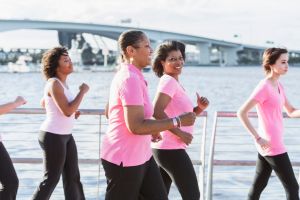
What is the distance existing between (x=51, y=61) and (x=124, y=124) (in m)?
1.32

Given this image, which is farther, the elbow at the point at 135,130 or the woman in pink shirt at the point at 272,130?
the woman in pink shirt at the point at 272,130

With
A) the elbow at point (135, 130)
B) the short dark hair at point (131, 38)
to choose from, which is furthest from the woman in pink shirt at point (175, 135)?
the elbow at point (135, 130)

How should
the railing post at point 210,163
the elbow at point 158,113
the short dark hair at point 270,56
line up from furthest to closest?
the railing post at point 210,163
the short dark hair at point 270,56
the elbow at point 158,113

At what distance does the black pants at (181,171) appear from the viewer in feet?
13.0

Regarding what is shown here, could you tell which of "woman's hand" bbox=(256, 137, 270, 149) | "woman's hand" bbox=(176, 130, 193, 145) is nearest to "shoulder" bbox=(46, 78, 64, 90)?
"woman's hand" bbox=(176, 130, 193, 145)

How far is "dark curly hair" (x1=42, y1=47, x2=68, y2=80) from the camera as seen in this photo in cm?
446

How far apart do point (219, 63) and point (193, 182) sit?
97.5m

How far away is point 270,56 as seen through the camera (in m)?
4.45

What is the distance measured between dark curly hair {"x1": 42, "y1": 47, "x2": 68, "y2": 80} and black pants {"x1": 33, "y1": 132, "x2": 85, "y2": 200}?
0.42m

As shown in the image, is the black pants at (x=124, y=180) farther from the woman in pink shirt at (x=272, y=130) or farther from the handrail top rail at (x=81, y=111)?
the handrail top rail at (x=81, y=111)

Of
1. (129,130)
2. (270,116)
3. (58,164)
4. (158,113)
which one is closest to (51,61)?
(58,164)

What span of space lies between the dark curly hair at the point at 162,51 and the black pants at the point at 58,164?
784 millimetres

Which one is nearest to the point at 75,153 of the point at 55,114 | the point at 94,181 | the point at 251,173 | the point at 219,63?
the point at 55,114

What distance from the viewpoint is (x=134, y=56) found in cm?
339
